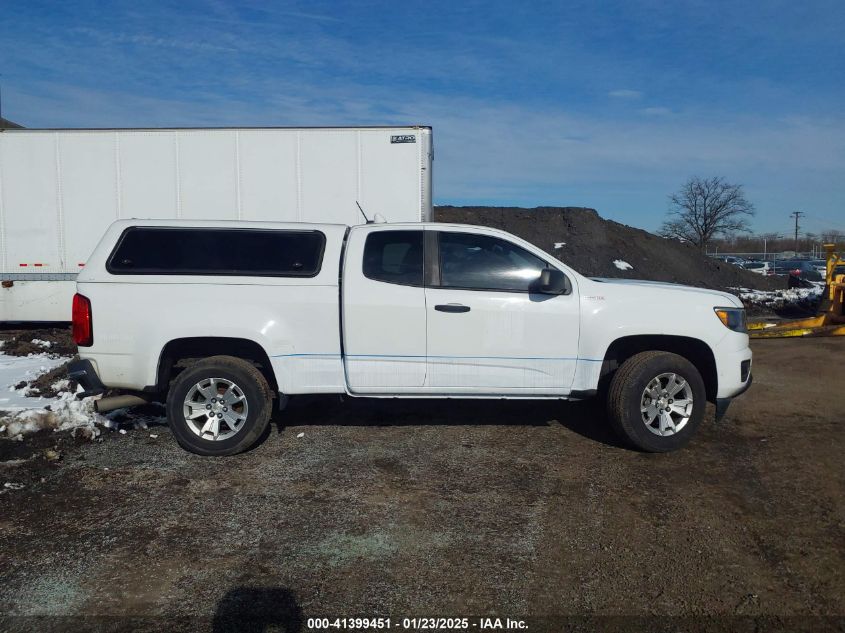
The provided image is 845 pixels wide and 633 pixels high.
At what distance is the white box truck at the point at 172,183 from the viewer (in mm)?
10422

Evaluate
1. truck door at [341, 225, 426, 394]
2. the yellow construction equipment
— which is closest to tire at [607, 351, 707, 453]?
truck door at [341, 225, 426, 394]

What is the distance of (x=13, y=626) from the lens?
127 inches

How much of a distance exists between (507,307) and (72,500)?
356 cm

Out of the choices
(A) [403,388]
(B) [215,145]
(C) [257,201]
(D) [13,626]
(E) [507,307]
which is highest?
(B) [215,145]

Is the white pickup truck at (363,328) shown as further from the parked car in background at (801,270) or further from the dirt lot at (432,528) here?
the parked car in background at (801,270)

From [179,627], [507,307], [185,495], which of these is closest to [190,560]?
[179,627]

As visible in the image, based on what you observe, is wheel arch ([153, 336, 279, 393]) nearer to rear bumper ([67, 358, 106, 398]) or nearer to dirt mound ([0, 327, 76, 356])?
rear bumper ([67, 358, 106, 398])

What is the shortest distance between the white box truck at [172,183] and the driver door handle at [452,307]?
16.0ft

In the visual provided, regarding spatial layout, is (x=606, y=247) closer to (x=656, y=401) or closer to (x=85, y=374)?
(x=656, y=401)

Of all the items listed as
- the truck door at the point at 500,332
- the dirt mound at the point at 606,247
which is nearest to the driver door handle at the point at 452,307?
the truck door at the point at 500,332

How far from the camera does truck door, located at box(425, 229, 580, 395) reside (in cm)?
564

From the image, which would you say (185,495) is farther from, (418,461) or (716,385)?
(716,385)

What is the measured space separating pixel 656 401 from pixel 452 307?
189 cm

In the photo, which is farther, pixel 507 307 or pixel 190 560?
pixel 507 307
